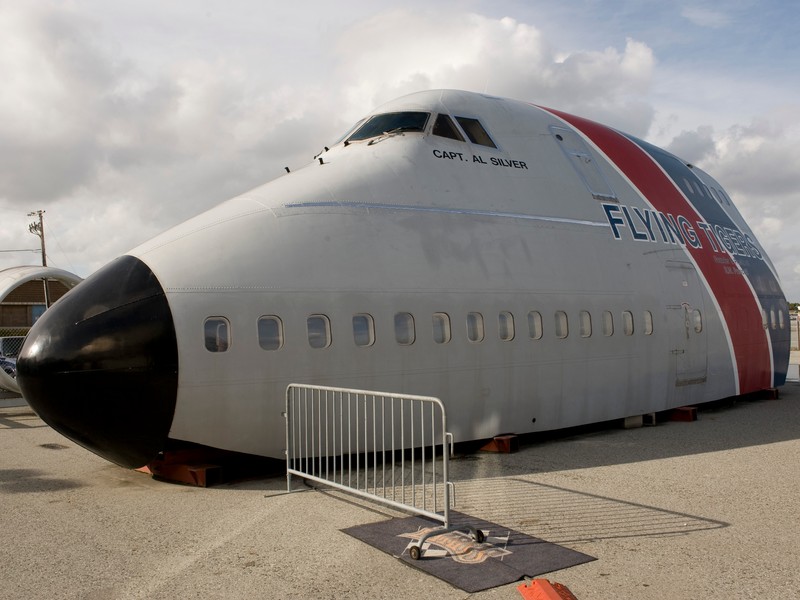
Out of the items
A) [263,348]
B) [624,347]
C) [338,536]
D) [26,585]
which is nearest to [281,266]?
[263,348]

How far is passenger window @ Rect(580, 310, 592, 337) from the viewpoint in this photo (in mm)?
12576

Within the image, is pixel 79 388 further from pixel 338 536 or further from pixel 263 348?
pixel 338 536

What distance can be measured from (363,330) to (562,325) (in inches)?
155

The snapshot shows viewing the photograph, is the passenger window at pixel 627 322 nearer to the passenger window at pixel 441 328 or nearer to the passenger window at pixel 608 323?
the passenger window at pixel 608 323

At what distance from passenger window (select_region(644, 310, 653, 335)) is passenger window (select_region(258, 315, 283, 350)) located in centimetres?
760

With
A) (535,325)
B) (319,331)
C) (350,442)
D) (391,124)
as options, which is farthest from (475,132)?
(350,442)

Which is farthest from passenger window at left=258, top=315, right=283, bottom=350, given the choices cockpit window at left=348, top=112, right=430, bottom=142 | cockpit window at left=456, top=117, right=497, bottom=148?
cockpit window at left=456, top=117, right=497, bottom=148

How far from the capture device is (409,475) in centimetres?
991

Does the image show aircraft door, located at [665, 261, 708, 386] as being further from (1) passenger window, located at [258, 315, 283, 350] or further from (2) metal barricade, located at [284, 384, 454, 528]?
(1) passenger window, located at [258, 315, 283, 350]

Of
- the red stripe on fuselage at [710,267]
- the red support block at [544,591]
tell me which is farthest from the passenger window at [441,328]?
the red stripe on fuselage at [710,267]

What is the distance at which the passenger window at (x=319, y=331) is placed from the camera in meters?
9.55

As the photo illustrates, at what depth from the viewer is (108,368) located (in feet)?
27.7

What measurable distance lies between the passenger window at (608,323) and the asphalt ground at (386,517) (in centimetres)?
213

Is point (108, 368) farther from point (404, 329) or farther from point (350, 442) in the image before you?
point (404, 329)
